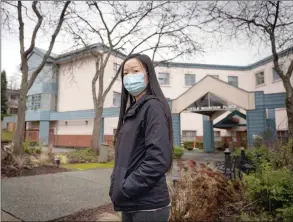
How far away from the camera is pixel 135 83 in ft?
6.25

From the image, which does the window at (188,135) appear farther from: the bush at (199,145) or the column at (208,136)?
the column at (208,136)

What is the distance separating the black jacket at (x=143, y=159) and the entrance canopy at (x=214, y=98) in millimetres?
15194

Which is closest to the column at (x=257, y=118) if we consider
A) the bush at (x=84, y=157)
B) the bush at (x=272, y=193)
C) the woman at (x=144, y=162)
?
the bush at (x=84, y=157)

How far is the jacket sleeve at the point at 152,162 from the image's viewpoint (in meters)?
1.50

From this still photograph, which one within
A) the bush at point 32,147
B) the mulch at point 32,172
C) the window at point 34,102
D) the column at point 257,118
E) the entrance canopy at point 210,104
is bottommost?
the mulch at point 32,172

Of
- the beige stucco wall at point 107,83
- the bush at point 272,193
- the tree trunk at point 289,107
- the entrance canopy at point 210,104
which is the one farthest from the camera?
the beige stucco wall at point 107,83

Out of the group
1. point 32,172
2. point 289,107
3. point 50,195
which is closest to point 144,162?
point 50,195

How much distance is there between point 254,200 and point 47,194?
14.4 feet

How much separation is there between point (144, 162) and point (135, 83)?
666 mm

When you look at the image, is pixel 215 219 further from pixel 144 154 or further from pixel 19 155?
pixel 19 155

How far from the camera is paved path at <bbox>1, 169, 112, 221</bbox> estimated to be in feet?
14.3

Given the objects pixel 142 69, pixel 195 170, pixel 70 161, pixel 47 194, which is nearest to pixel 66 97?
pixel 70 161

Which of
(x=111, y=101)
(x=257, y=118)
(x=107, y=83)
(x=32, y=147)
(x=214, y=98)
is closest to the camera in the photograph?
(x=32, y=147)

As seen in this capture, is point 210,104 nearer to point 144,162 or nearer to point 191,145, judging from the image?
point 191,145
